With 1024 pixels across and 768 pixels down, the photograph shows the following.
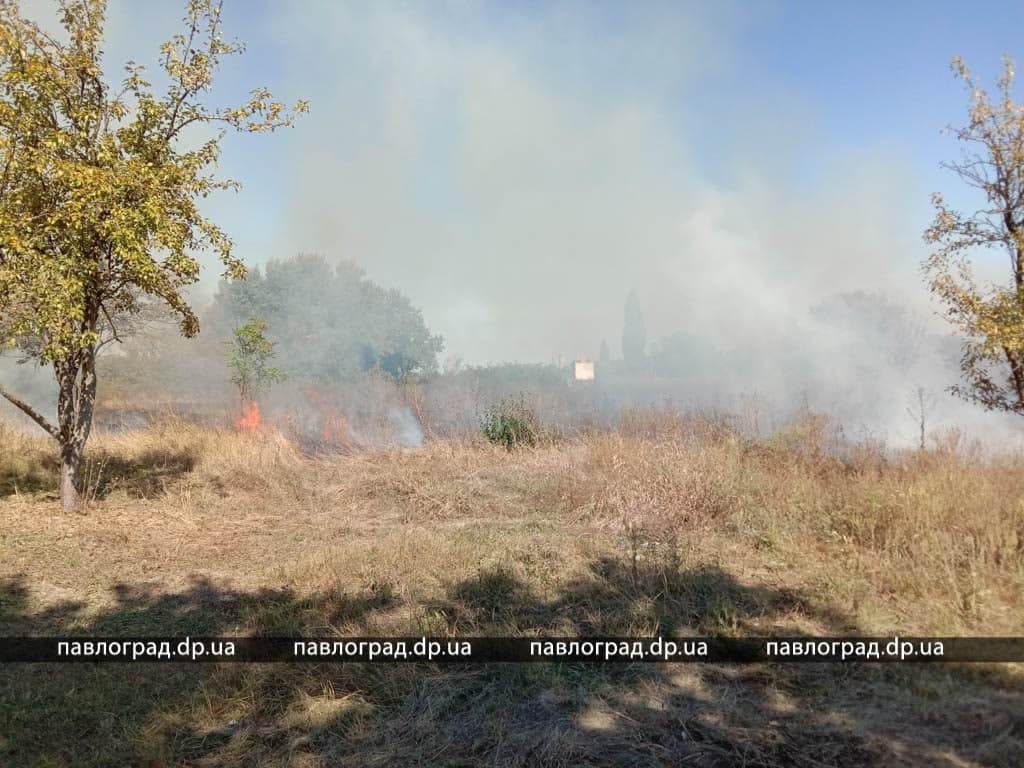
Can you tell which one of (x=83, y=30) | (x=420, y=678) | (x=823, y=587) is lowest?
(x=420, y=678)

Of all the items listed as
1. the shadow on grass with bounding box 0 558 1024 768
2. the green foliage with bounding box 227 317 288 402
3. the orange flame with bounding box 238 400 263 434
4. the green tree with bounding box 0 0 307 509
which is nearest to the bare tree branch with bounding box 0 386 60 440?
the green tree with bounding box 0 0 307 509

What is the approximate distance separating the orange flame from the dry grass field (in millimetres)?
3848

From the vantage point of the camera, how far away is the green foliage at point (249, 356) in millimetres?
14594

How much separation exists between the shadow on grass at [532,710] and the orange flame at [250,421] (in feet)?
27.8

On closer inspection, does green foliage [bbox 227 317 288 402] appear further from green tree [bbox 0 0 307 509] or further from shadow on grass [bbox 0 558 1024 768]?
shadow on grass [bbox 0 558 1024 768]

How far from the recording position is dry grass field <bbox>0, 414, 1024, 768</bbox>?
240 cm

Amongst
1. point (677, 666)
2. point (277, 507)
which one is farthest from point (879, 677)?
point (277, 507)

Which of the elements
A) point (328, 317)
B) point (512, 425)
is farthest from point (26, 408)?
point (328, 317)

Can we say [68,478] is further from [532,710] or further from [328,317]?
[328,317]

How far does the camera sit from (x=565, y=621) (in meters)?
3.54

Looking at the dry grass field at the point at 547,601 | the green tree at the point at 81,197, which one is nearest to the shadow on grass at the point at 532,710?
the dry grass field at the point at 547,601

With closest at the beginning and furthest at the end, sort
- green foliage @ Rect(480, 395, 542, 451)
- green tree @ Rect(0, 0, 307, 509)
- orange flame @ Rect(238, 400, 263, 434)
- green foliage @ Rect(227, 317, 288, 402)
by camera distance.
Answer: green tree @ Rect(0, 0, 307, 509)
green foliage @ Rect(480, 395, 542, 451)
orange flame @ Rect(238, 400, 263, 434)
green foliage @ Rect(227, 317, 288, 402)

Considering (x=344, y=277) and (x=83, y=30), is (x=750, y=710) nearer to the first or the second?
(x=83, y=30)

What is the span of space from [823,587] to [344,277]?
27440mm
